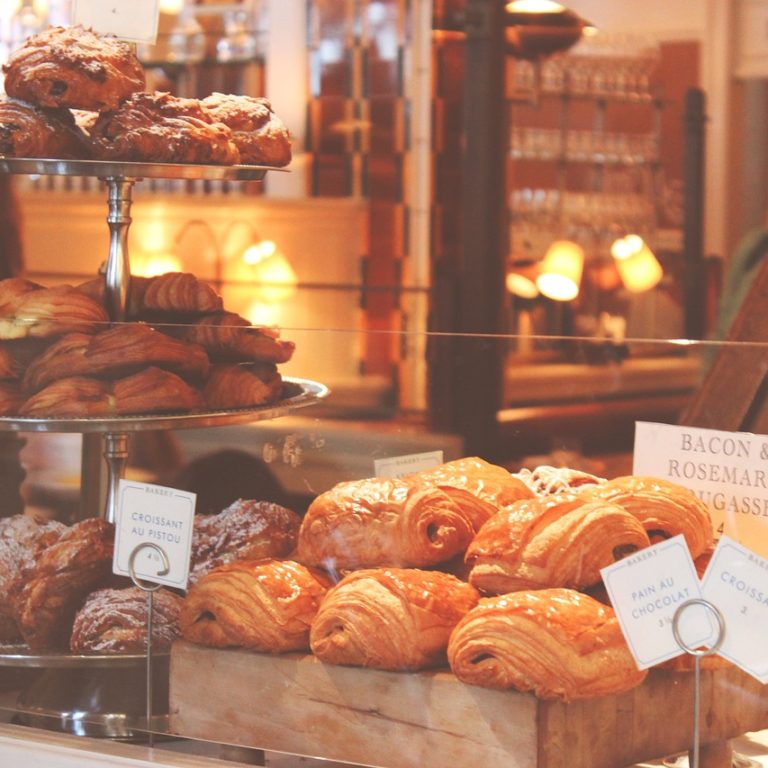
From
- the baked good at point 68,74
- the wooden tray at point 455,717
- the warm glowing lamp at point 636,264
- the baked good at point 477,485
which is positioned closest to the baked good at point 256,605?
the wooden tray at point 455,717

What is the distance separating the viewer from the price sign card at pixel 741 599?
882 millimetres

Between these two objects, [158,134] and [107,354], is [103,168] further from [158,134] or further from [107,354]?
[107,354]

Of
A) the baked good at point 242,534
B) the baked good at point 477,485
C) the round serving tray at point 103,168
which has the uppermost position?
the round serving tray at point 103,168

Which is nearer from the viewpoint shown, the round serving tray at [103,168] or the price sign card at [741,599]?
the price sign card at [741,599]

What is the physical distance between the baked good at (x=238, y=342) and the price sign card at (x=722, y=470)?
1.27 feet

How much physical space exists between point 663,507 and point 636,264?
9.98ft

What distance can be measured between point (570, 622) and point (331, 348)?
43 centimetres

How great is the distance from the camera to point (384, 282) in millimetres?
4453

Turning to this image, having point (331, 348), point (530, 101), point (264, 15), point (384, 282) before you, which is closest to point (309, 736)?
point (331, 348)

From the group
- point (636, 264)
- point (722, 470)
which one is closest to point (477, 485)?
point (722, 470)

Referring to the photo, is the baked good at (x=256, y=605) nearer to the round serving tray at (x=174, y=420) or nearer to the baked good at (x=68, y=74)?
the round serving tray at (x=174, y=420)

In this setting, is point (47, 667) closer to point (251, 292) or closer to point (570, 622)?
point (570, 622)

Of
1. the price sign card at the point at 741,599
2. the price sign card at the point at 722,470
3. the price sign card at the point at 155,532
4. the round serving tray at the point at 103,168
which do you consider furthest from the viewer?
the round serving tray at the point at 103,168

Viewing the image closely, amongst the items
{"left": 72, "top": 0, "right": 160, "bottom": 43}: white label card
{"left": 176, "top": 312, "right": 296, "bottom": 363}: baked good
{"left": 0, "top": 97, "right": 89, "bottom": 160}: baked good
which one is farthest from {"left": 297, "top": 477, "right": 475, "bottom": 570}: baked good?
{"left": 72, "top": 0, "right": 160, "bottom": 43}: white label card
